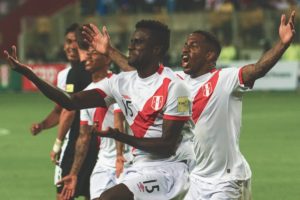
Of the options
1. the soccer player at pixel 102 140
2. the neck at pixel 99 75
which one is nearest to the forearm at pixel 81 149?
the soccer player at pixel 102 140

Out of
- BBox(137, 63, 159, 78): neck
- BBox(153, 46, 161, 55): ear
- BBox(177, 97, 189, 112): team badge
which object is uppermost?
BBox(153, 46, 161, 55): ear

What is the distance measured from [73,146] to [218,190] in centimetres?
266

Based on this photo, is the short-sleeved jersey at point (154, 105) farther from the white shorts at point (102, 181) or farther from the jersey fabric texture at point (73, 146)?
the jersey fabric texture at point (73, 146)

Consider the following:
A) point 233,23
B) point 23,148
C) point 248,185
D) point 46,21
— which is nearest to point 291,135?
point 23,148

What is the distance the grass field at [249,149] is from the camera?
13484 millimetres

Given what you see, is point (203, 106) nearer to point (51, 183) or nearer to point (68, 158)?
point (68, 158)

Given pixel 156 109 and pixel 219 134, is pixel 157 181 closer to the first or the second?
pixel 156 109

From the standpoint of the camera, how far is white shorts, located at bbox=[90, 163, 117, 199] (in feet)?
30.9

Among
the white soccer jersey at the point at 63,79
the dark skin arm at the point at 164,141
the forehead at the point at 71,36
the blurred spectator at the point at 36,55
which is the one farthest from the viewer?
the blurred spectator at the point at 36,55

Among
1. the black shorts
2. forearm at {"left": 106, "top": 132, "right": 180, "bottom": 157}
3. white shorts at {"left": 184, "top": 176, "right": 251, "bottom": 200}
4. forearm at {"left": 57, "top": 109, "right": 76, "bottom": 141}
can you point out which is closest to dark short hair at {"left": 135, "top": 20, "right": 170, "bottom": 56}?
forearm at {"left": 106, "top": 132, "right": 180, "bottom": 157}

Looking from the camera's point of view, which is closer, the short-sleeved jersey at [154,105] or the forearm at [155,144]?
the forearm at [155,144]

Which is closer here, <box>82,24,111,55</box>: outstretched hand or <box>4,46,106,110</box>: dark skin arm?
<box>4,46,106,110</box>: dark skin arm

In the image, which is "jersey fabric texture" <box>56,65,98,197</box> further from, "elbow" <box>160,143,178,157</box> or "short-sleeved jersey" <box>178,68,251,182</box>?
"elbow" <box>160,143,178,157</box>

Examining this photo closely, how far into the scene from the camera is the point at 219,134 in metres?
8.12
